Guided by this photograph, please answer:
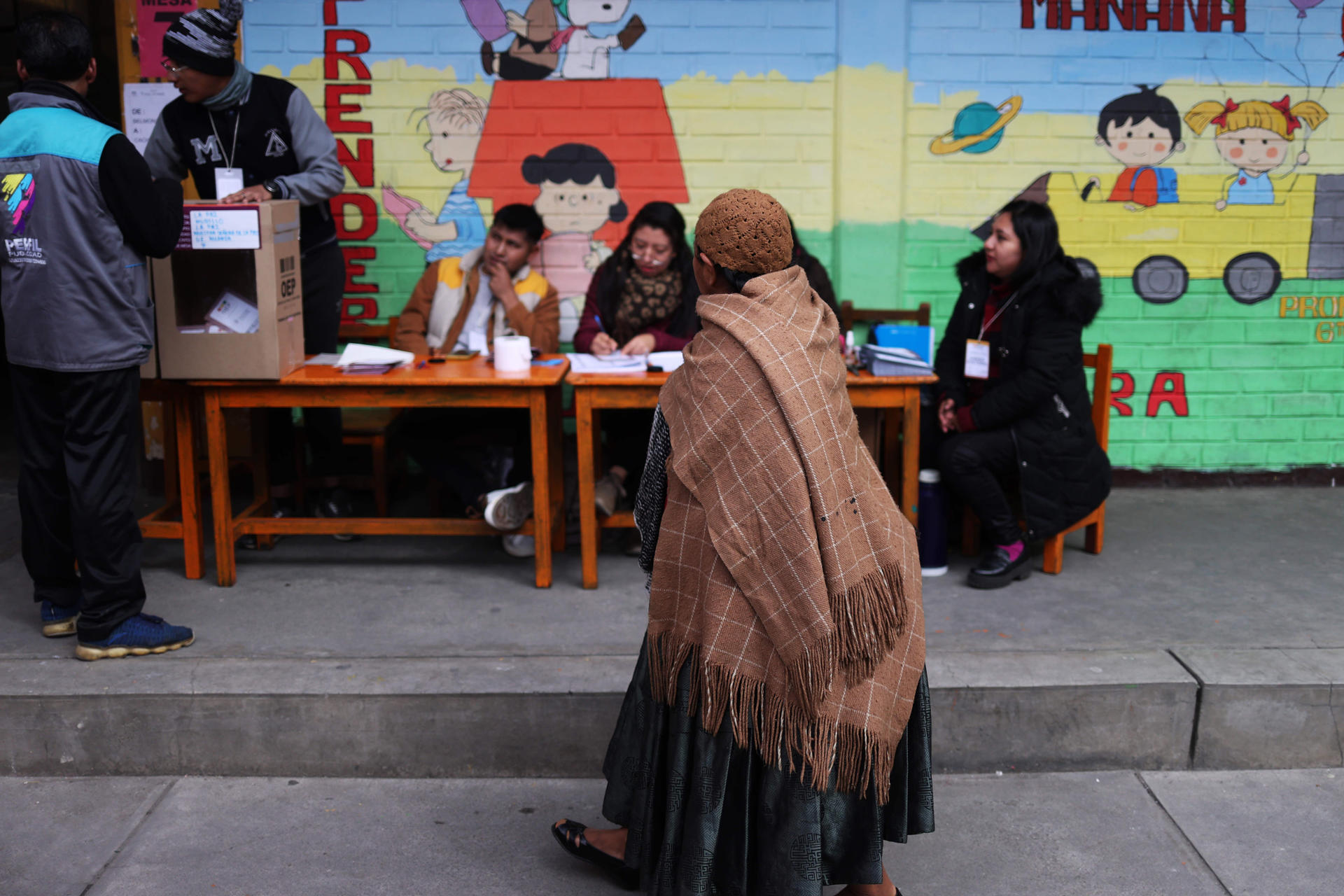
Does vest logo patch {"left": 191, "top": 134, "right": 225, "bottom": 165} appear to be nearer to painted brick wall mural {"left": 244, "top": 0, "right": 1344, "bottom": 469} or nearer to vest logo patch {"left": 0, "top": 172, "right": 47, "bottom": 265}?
painted brick wall mural {"left": 244, "top": 0, "right": 1344, "bottom": 469}

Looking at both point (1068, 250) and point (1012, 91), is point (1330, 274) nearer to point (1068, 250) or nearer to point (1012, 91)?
point (1068, 250)

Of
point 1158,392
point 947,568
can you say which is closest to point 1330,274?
point 1158,392

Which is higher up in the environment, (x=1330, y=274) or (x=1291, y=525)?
(x=1330, y=274)

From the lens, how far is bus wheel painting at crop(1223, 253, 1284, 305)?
221 inches

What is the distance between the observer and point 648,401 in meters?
4.25

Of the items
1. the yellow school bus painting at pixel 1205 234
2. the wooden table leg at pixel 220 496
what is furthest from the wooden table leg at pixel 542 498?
the yellow school bus painting at pixel 1205 234

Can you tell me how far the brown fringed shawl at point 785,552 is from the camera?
2.35m

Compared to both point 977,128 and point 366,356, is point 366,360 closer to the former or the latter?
point 366,356

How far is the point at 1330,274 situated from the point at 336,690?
4.96 meters

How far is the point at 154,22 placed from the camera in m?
5.25

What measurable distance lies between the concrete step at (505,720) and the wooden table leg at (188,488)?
35.2 inches

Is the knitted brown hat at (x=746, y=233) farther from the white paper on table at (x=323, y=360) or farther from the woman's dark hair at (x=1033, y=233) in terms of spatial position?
the white paper on table at (x=323, y=360)

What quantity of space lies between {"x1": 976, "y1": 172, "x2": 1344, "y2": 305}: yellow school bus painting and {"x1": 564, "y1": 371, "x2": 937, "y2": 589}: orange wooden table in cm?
164

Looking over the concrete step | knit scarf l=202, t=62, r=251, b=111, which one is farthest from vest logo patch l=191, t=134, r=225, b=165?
the concrete step
